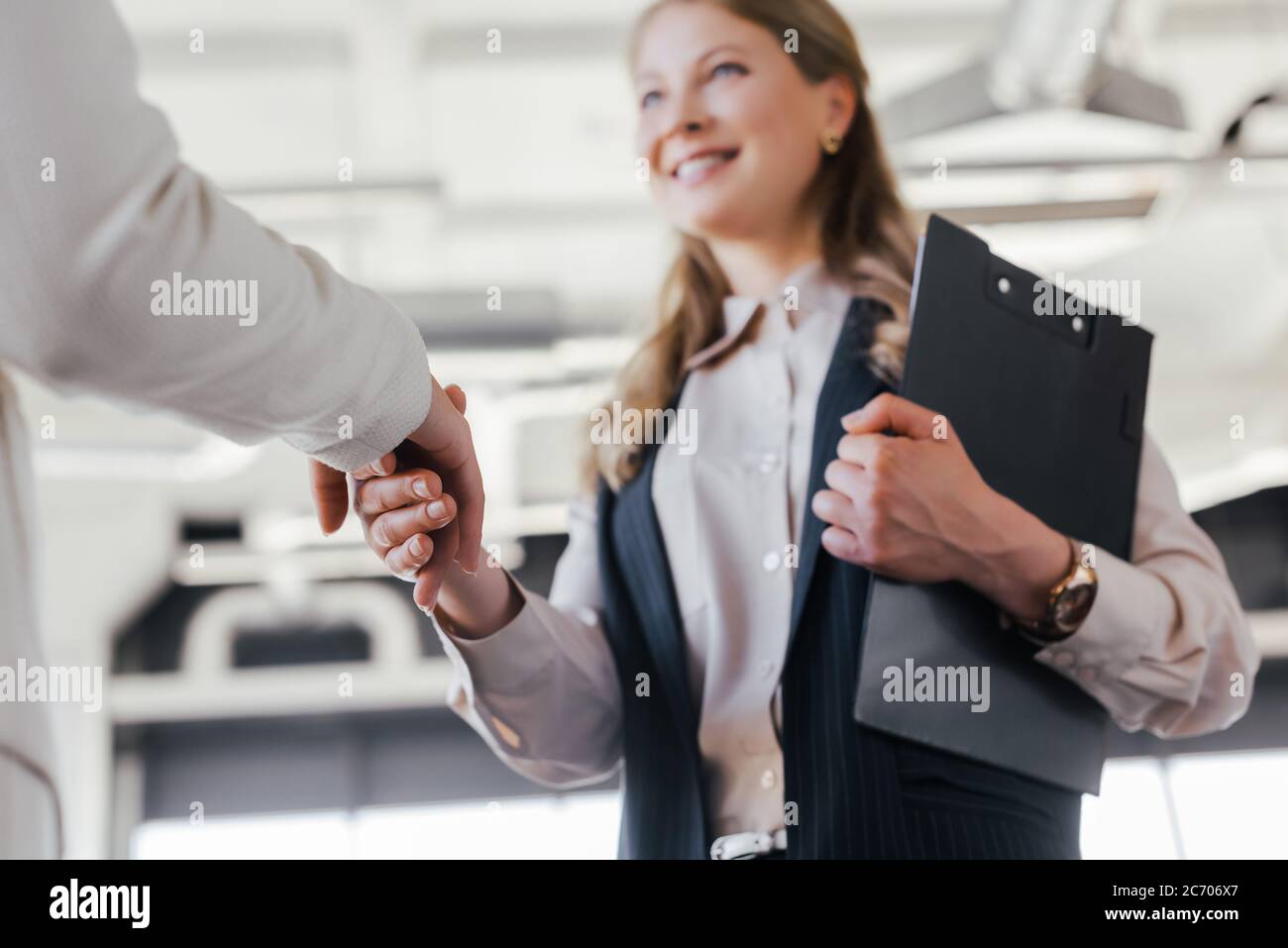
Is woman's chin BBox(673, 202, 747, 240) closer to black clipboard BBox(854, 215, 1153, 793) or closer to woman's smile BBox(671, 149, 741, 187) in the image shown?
woman's smile BBox(671, 149, 741, 187)

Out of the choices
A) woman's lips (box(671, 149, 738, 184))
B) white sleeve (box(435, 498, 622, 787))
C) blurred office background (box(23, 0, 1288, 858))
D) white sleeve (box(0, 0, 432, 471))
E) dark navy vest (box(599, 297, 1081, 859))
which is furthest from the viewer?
blurred office background (box(23, 0, 1288, 858))

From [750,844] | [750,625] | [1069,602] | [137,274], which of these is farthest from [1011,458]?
[137,274]

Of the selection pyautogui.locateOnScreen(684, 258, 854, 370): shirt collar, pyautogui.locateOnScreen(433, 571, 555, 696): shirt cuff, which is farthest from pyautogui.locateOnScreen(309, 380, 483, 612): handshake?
pyautogui.locateOnScreen(684, 258, 854, 370): shirt collar

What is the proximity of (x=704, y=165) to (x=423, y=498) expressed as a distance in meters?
0.50

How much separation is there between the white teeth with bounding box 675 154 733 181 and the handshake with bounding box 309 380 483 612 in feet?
1.32

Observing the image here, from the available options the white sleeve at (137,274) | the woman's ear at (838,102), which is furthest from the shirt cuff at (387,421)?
the woman's ear at (838,102)

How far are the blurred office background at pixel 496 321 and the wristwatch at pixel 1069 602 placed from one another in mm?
143

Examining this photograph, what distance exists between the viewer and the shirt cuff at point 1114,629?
915 mm

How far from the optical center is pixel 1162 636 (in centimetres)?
95

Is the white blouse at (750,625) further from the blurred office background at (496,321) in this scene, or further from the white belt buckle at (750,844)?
the blurred office background at (496,321)

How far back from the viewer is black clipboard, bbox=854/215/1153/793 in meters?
0.90

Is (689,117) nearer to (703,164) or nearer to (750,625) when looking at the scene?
(703,164)
